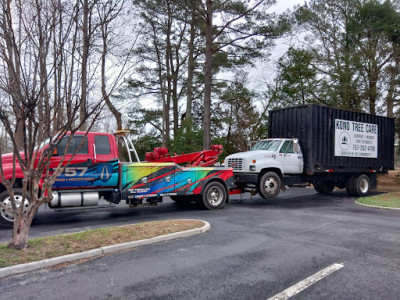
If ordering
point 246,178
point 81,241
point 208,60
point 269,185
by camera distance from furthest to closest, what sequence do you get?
point 208,60
point 269,185
point 246,178
point 81,241

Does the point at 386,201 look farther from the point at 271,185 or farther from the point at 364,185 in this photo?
the point at 271,185

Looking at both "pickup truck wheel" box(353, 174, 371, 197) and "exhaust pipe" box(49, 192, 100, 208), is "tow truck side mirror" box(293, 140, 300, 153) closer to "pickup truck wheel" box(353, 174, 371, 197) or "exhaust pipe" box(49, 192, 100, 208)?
"pickup truck wheel" box(353, 174, 371, 197)

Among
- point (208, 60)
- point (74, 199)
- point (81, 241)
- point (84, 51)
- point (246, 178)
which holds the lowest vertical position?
point (81, 241)

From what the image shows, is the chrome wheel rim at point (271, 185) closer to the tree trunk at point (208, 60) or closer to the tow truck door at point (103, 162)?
the tow truck door at point (103, 162)

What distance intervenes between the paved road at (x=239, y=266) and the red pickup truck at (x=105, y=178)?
0.73 meters

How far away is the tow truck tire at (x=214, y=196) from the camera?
→ 34.7 ft

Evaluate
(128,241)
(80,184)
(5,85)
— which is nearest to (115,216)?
(80,184)

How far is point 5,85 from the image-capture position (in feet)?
16.4

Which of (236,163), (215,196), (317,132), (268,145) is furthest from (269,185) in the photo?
(317,132)

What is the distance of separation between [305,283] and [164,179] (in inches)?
226

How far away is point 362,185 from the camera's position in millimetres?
15555

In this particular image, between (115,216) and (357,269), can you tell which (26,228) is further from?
(357,269)

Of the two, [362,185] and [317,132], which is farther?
[362,185]

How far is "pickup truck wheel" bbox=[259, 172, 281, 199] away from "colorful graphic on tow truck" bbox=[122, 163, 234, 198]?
1.82 metres
